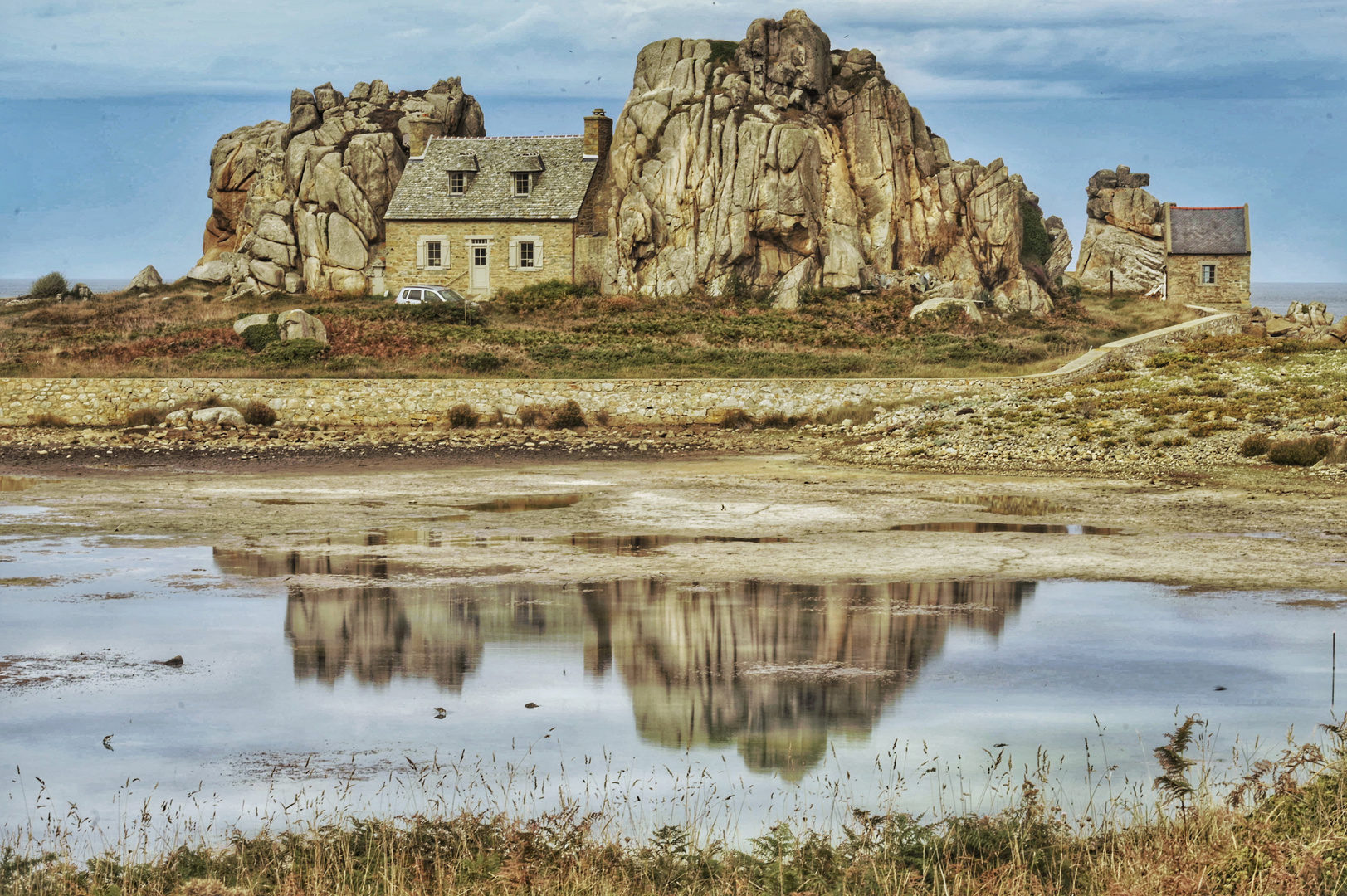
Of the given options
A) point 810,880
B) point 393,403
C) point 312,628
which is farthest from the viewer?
point 393,403

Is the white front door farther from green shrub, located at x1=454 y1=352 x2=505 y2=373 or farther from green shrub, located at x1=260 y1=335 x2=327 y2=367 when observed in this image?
green shrub, located at x1=454 y1=352 x2=505 y2=373

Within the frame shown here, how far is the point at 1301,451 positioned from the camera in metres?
26.3

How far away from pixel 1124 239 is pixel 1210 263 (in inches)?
257

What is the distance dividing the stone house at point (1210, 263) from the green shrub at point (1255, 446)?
126ft

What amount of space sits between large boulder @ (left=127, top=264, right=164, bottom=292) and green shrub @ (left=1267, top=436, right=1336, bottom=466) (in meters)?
55.3

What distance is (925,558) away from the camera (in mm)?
17094

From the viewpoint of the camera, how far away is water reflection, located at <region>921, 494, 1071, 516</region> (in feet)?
71.4

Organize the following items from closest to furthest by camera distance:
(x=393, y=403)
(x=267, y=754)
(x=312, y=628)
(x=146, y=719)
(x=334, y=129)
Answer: (x=267, y=754)
(x=146, y=719)
(x=312, y=628)
(x=393, y=403)
(x=334, y=129)

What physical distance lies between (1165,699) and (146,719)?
8.30 meters

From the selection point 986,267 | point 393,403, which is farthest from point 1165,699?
point 986,267

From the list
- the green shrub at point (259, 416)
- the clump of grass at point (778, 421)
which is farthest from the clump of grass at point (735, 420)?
the green shrub at point (259, 416)

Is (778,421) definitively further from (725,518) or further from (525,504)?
(725,518)

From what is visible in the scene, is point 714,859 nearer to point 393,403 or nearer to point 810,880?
point 810,880

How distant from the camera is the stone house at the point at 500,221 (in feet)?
186
